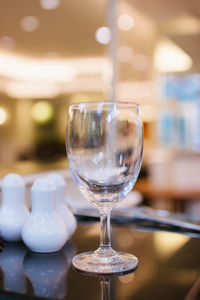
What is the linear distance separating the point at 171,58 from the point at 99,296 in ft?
15.0

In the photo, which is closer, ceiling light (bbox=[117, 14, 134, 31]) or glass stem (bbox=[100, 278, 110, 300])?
glass stem (bbox=[100, 278, 110, 300])

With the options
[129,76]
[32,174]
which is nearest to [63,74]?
[32,174]

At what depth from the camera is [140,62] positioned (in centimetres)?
431

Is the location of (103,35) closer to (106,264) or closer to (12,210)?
(12,210)

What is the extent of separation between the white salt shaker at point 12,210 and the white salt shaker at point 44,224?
0.05m

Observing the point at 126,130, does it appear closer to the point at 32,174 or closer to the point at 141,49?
the point at 32,174

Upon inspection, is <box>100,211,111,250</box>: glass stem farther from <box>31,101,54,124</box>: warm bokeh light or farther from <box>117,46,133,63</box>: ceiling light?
<box>117,46,133,63</box>: ceiling light

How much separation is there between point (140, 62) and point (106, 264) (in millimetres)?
3949

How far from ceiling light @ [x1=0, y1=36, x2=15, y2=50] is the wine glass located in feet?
2.22

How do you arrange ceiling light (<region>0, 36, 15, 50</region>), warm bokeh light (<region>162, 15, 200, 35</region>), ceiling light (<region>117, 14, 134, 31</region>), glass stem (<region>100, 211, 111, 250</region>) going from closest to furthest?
glass stem (<region>100, 211, 111, 250</region>)
ceiling light (<region>0, 36, 15, 50</region>)
ceiling light (<region>117, 14, 134, 31</region>)
warm bokeh light (<region>162, 15, 200, 35</region>)

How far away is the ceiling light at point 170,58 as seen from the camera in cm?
467

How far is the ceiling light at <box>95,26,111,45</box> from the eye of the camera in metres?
1.82

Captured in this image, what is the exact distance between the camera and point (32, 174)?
1290mm

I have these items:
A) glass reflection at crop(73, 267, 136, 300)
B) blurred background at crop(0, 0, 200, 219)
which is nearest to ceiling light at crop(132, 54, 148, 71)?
blurred background at crop(0, 0, 200, 219)
